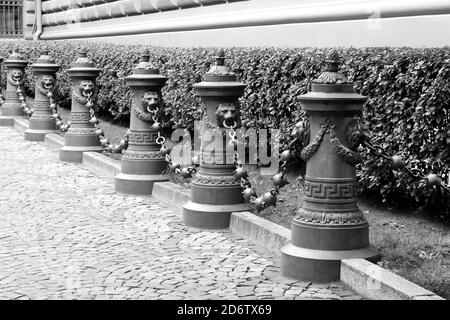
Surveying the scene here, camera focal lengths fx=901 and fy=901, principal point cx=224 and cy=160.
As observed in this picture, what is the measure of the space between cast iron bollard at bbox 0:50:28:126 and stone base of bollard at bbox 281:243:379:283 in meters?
11.6

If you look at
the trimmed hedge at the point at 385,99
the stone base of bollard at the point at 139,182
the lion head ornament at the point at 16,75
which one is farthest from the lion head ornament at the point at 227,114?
the lion head ornament at the point at 16,75

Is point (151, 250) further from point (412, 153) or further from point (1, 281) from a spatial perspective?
point (412, 153)

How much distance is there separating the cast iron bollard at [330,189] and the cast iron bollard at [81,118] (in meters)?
6.26

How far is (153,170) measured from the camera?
361 inches

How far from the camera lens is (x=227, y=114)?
7422 millimetres

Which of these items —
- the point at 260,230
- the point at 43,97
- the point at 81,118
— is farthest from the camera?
the point at 43,97

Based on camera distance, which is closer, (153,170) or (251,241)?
(251,241)

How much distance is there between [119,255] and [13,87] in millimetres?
11141

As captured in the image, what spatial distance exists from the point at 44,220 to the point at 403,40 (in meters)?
4.74

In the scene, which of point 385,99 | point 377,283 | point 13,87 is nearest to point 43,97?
point 13,87

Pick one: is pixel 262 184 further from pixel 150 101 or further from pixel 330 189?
pixel 330 189

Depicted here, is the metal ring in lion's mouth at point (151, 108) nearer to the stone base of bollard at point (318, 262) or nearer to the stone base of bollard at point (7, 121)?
the stone base of bollard at point (318, 262)

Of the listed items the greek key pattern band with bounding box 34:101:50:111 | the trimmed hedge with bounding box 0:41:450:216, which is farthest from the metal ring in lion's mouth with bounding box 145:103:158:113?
the greek key pattern band with bounding box 34:101:50:111
